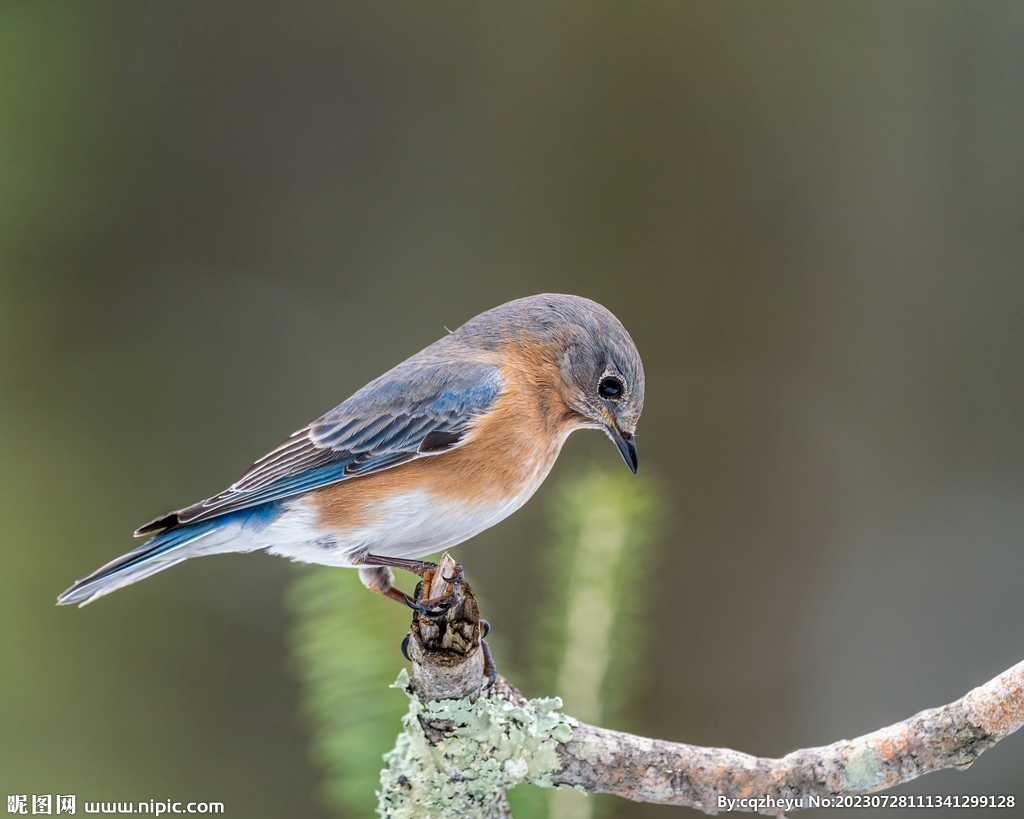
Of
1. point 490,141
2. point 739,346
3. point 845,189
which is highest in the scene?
point 490,141

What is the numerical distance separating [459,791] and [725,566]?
10.4ft

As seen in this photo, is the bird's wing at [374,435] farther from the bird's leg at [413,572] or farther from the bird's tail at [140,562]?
the bird's leg at [413,572]

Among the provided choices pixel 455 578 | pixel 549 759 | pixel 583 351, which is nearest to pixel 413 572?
pixel 455 578

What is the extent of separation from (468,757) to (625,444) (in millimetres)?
1165

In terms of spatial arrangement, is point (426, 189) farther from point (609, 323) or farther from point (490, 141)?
point (609, 323)

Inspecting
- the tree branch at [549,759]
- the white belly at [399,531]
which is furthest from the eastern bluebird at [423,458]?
the tree branch at [549,759]

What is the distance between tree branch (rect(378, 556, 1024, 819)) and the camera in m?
1.87

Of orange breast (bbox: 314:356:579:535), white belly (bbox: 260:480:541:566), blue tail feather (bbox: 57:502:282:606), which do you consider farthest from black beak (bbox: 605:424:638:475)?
blue tail feather (bbox: 57:502:282:606)

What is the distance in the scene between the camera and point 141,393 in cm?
525

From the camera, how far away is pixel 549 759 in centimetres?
204

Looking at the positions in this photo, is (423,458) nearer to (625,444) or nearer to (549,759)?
(625,444)

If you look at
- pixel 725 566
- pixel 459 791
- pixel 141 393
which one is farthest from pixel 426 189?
pixel 459 791

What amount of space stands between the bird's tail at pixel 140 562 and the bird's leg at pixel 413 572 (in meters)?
0.56

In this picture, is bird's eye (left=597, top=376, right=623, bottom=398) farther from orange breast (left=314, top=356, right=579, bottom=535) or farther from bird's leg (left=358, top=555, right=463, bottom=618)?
bird's leg (left=358, top=555, right=463, bottom=618)
